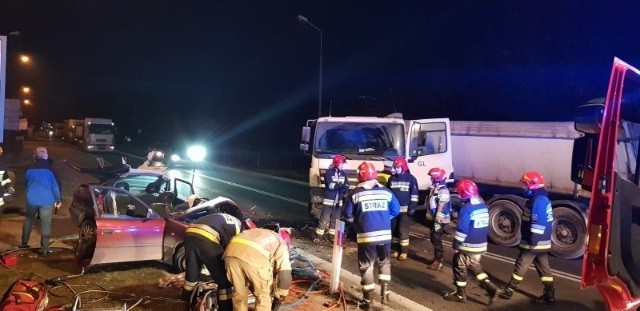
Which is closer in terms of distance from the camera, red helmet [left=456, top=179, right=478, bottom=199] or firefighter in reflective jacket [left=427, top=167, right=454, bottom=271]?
red helmet [left=456, top=179, right=478, bottom=199]

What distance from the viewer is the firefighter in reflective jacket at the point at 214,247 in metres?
4.65

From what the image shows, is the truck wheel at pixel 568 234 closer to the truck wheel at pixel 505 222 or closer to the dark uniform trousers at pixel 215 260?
the truck wheel at pixel 505 222

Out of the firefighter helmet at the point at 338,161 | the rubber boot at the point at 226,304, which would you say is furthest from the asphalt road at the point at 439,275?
the rubber boot at the point at 226,304

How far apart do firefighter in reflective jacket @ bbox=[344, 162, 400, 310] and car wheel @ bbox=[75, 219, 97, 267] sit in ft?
11.2

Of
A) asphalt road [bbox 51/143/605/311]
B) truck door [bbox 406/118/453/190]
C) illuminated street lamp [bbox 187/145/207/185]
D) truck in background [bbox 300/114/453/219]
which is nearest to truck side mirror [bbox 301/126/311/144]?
truck in background [bbox 300/114/453/219]

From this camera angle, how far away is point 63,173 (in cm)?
2022

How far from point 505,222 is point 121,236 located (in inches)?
292

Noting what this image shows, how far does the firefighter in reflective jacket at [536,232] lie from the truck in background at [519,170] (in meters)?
3.29

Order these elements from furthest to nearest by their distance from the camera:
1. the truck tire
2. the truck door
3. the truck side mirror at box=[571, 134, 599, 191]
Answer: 1. the truck door
2. the truck tire
3. the truck side mirror at box=[571, 134, 599, 191]

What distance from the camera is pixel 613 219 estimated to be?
3.56m

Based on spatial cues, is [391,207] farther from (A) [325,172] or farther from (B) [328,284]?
(A) [325,172]

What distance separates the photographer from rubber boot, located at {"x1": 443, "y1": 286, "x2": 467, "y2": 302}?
21.0ft

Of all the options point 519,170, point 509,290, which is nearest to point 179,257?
point 509,290

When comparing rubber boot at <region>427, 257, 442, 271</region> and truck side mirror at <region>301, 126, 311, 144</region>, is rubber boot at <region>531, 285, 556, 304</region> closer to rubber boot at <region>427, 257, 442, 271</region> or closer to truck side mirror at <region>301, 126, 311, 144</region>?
rubber boot at <region>427, 257, 442, 271</region>
